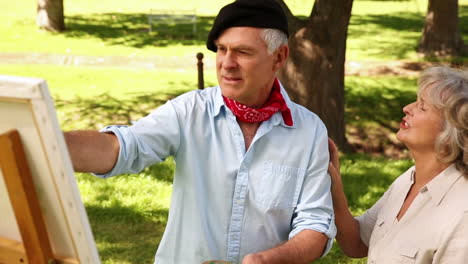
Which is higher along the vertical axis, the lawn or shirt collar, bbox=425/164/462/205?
shirt collar, bbox=425/164/462/205

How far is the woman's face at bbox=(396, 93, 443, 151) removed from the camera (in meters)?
2.35

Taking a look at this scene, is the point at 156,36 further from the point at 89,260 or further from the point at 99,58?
the point at 89,260

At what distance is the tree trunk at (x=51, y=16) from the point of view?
15641mm

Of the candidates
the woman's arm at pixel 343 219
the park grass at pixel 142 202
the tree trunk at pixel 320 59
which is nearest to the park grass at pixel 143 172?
the park grass at pixel 142 202

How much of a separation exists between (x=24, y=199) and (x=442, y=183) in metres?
1.48

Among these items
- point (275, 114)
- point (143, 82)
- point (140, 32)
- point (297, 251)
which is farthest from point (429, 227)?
point (140, 32)

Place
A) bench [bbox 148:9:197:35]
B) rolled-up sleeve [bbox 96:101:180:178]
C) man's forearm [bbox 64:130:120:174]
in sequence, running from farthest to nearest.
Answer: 1. bench [bbox 148:9:197:35]
2. rolled-up sleeve [bbox 96:101:180:178]
3. man's forearm [bbox 64:130:120:174]

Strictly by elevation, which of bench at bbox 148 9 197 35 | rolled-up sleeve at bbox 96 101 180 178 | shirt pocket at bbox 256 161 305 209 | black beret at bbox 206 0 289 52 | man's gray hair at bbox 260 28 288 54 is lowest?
bench at bbox 148 9 197 35

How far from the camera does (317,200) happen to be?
2375mm

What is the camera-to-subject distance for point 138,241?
4887 millimetres

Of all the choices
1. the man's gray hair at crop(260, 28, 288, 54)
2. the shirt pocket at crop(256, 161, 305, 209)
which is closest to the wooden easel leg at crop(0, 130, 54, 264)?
the shirt pocket at crop(256, 161, 305, 209)

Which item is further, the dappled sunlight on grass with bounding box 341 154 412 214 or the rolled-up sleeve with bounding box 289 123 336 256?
the dappled sunlight on grass with bounding box 341 154 412 214

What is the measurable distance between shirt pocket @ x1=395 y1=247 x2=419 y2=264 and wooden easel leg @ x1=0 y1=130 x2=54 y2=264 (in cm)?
128

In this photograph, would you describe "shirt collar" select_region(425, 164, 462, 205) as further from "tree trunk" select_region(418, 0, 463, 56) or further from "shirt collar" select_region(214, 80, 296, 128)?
"tree trunk" select_region(418, 0, 463, 56)
